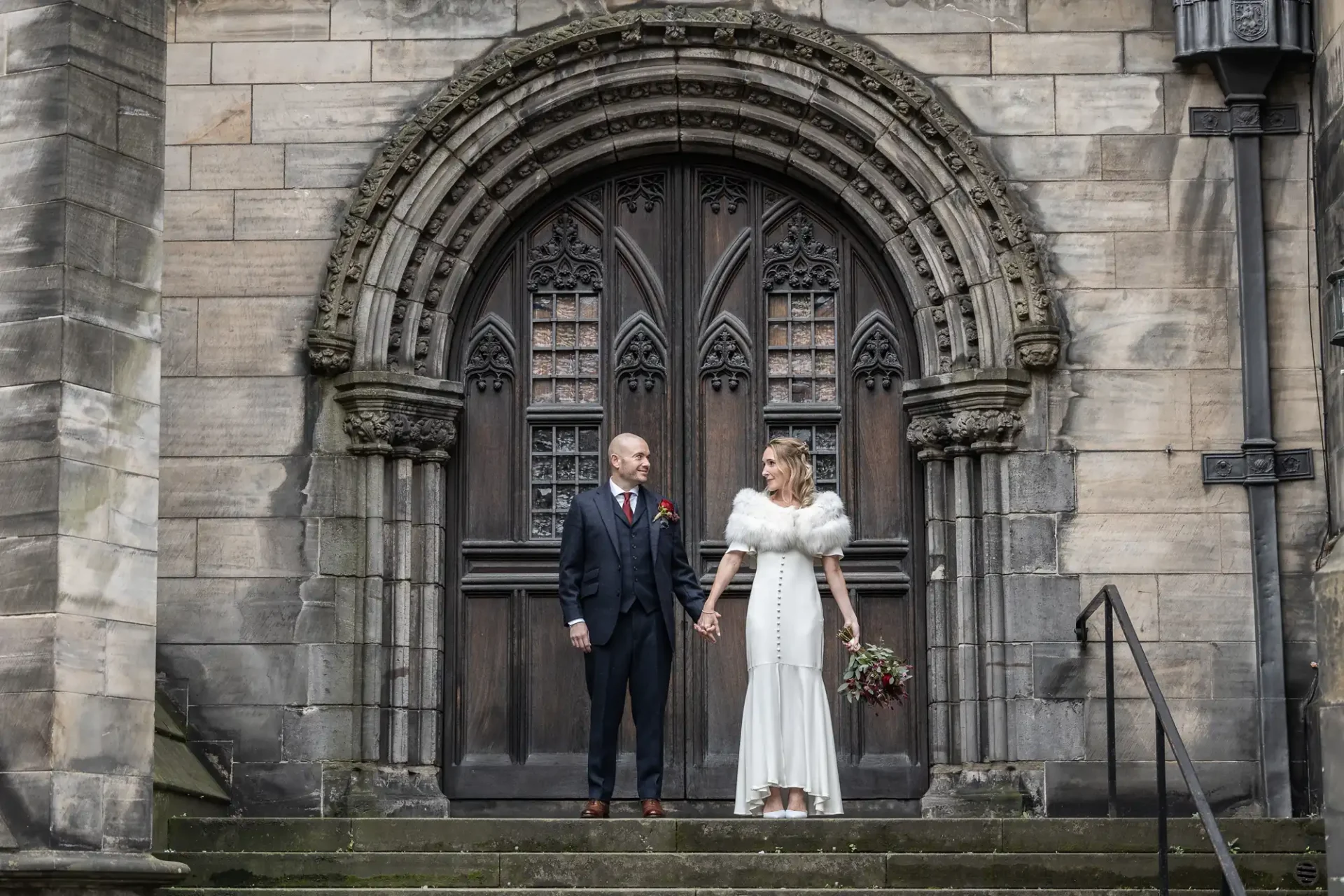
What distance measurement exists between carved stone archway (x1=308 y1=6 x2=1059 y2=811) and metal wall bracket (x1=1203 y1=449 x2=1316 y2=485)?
985 millimetres

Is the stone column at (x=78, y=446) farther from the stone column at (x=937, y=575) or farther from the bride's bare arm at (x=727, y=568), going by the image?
the stone column at (x=937, y=575)

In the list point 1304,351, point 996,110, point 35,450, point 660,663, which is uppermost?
point 996,110

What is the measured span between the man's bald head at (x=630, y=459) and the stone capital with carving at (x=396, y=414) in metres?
1.63

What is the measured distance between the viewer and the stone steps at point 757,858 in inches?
372

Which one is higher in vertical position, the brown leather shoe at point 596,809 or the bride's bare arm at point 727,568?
the bride's bare arm at point 727,568

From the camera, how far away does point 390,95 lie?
12406 mm

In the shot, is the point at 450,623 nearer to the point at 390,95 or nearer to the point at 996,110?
the point at 390,95

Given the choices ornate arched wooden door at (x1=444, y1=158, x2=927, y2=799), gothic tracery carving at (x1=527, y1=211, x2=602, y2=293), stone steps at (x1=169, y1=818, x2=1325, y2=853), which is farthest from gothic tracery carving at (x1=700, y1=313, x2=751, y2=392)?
stone steps at (x1=169, y1=818, x2=1325, y2=853)

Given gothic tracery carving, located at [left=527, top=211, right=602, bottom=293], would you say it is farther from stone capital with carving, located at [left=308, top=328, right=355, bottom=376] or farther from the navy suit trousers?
the navy suit trousers

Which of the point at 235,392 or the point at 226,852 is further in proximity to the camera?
the point at 235,392

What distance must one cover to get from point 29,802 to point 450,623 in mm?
3887

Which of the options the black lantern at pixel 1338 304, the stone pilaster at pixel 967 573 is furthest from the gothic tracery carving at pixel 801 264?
the black lantern at pixel 1338 304

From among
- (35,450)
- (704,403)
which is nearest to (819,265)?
(704,403)

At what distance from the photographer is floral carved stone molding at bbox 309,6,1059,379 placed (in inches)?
479
